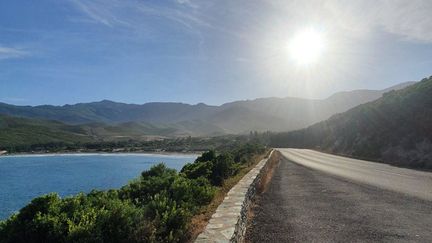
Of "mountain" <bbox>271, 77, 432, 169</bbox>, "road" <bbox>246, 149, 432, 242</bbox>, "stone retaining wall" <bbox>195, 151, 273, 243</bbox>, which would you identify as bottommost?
"road" <bbox>246, 149, 432, 242</bbox>

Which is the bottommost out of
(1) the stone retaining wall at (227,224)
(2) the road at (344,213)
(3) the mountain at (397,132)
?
(2) the road at (344,213)

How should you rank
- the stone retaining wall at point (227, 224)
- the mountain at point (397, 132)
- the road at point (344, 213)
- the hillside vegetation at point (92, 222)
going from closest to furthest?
the hillside vegetation at point (92, 222) → the stone retaining wall at point (227, 224) → the road at point (344, 213) → the mountain at point (397, 132)

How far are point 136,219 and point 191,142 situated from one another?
190334mm

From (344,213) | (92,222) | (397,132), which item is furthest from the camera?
(397,132)

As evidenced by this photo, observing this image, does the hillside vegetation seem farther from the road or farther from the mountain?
the mountain

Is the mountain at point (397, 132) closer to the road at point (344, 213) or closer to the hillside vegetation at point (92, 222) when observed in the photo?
the road at point (344, 213)

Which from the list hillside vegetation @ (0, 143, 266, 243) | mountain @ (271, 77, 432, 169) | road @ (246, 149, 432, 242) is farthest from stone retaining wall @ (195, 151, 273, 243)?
mountain @ (271, 77, 432, 169)

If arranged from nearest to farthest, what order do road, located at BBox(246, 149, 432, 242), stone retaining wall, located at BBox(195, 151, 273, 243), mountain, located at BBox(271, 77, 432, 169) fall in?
stone retaining wall, located at BBox(195, 151, 273, 243)
road, located at BBox(246, 149, 432, 242)
mountain, located at BBox(271, 77, 432, 169)

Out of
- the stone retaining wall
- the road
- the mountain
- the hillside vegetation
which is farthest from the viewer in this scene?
the mountain

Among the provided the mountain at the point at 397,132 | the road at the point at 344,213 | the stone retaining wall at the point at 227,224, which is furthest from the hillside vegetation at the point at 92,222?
the mountain at the point at 397,132

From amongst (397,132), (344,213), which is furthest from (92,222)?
(397,132)

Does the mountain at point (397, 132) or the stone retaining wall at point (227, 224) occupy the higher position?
the mountain at point (397, 132)

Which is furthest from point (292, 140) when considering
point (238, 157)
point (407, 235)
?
point (407, 235)

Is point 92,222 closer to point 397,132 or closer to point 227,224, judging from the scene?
point 227,224
